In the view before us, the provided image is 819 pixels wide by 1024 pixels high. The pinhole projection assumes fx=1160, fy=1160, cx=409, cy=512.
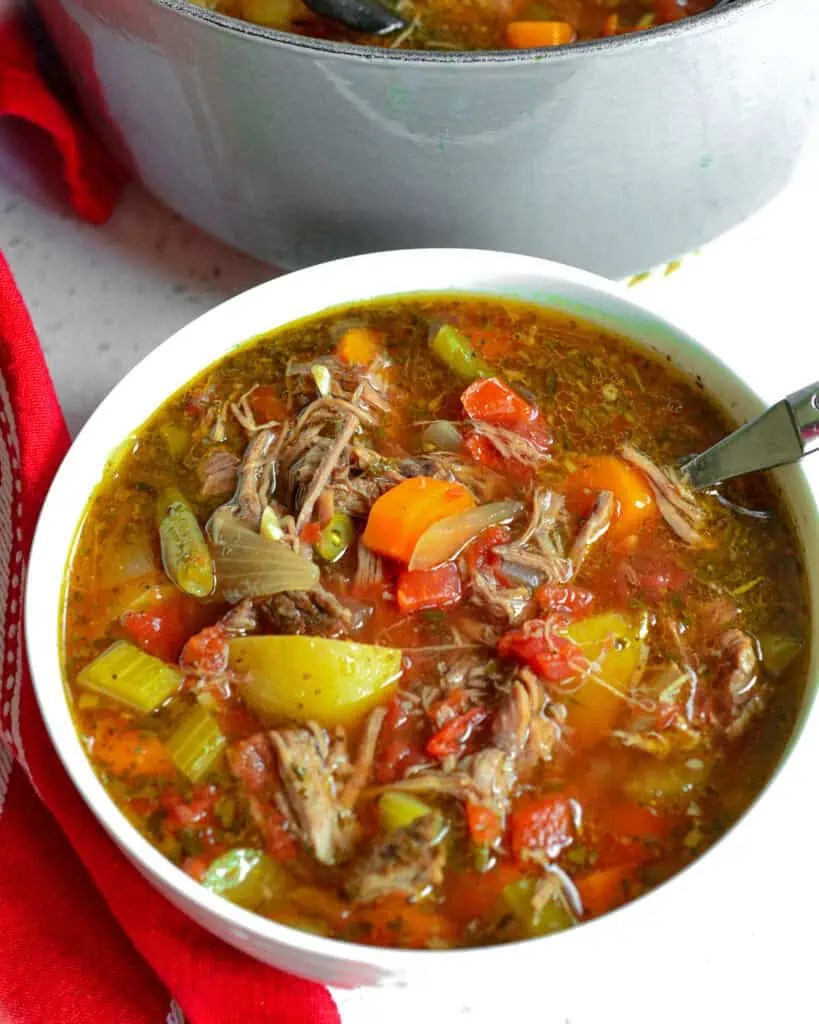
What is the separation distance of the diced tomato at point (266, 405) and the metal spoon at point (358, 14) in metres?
0.86

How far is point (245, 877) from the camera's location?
69.9 inches

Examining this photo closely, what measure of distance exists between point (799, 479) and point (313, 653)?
2.93 feet

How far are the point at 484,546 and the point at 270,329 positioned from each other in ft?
2.15

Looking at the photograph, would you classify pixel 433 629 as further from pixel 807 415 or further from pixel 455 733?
pixel 807 415

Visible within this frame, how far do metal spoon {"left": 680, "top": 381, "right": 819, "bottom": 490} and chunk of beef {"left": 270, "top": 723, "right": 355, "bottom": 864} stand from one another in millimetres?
848

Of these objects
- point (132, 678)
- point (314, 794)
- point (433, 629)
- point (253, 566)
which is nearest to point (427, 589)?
point (433, 629)

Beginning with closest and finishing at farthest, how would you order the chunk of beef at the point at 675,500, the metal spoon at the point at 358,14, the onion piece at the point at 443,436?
the chunk of beef at the point at 675,500 → the onion piece at the point at 443,436 → the metal spoon at the point at 358,14

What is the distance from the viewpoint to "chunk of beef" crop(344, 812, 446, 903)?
1.74m

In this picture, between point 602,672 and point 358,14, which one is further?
point 358,14

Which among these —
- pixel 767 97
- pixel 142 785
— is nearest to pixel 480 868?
pixel 142 785

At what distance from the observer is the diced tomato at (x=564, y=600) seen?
199 centimetres

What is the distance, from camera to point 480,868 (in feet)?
5.82

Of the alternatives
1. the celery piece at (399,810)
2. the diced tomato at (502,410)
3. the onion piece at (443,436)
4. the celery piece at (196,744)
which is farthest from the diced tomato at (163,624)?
the diced tomato at (502,410)

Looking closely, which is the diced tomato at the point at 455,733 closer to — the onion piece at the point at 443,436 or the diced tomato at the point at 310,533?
the diced tomato at the point at 310,533
